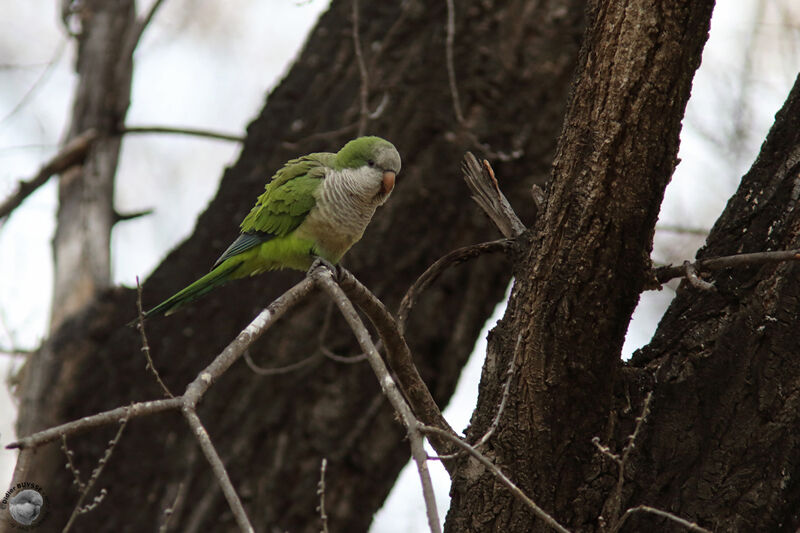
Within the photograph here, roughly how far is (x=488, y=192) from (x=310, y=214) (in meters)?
1.52

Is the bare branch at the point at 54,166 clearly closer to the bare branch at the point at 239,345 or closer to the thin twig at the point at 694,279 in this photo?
the bare branch at the point at 239,345

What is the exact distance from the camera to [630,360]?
8.88ft

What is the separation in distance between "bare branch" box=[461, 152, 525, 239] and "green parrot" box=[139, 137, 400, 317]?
1.18 metres

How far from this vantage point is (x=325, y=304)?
439cm

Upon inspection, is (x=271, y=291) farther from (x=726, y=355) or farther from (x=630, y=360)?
(x=726, y=355)

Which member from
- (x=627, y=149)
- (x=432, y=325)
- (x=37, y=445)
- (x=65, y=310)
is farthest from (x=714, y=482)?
(x=65, y=310)

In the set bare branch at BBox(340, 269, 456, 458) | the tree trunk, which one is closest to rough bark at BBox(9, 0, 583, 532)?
bare branch at BBox(340, 269, 456, 458)

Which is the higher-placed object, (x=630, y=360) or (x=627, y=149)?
(x=627, y=149)

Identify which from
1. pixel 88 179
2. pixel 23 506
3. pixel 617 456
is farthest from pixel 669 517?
pixel 88 179

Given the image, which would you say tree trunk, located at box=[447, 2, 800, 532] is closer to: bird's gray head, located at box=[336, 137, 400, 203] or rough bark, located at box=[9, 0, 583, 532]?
bird's gray head, located at box=[336, 137, 400, 203]

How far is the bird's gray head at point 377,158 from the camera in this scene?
3.92m

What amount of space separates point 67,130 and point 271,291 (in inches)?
78.0

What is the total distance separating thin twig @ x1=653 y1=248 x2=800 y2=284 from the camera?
7.18 feet

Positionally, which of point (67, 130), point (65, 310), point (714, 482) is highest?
point (67, 130)
